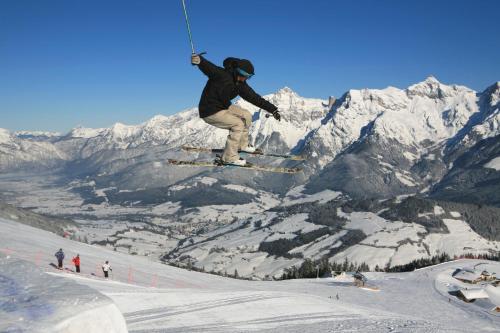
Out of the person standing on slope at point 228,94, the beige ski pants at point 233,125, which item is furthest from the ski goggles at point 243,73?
the beige ski pants at point 233,125

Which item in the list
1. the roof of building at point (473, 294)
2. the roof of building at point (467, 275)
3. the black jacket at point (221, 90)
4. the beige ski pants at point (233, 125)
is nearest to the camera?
the black jacket at point (221, 90)

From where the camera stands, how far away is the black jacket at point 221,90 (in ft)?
62.3

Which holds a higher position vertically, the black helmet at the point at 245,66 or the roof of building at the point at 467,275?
the black helmet at the point at 245,66

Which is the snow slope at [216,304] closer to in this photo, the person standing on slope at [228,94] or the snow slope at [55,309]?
the snow slope at [55,309]

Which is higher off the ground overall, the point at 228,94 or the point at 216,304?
the point at 228,94

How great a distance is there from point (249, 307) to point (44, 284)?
31.3 m

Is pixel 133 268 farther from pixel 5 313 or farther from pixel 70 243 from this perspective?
pixel 5 313

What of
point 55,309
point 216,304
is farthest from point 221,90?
point 216,304

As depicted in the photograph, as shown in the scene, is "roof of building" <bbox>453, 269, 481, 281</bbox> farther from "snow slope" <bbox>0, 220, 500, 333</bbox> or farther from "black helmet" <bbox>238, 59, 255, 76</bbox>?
"black helmet" <bbox>238, 59, 255, 76</bbox>

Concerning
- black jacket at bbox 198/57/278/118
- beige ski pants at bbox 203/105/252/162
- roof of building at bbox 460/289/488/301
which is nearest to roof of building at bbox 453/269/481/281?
roof of building at bbox 460/289/488/301

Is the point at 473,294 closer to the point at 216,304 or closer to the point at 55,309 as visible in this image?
the point at 216,304

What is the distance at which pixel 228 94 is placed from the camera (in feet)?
63.6

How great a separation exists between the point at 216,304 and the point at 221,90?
2346 centimetres

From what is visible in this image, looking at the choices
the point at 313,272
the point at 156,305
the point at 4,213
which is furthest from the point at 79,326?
the point at 4,213
